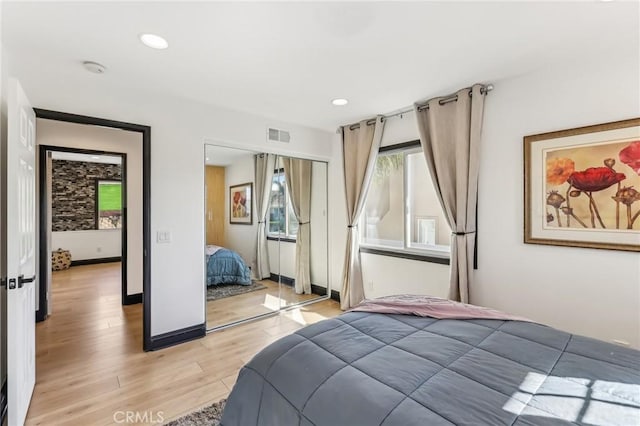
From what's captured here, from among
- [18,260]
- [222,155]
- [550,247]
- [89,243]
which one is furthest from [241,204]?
[89,243]

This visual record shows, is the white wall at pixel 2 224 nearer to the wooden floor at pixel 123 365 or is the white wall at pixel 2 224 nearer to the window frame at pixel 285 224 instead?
the wooden floor at pixel 123 365

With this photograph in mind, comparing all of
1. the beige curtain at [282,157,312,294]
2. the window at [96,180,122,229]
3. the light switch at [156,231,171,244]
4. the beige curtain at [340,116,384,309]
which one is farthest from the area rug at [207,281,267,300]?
the window at [96,180,122,229]

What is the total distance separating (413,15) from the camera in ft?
5.73

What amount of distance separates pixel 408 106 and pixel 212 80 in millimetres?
2054

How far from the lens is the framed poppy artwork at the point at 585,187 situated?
2100 mm

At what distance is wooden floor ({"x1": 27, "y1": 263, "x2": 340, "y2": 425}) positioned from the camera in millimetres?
2021

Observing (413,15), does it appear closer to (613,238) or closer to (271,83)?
(271,83)

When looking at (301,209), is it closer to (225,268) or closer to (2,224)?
(225,268)

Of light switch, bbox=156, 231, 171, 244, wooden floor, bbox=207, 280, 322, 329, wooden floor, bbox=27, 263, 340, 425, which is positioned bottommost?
wooden floor, bbox=27, 263, 340, 425

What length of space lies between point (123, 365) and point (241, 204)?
6.50 ft

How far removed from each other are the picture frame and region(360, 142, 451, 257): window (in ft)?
5.04

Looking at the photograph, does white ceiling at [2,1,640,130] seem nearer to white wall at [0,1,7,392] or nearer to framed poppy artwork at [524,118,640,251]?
white wall at [0,1,7,392]

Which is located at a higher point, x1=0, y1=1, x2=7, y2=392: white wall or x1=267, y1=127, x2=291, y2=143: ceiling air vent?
x1=267, y1=127, x2=291, y2=143: ceiling air vent

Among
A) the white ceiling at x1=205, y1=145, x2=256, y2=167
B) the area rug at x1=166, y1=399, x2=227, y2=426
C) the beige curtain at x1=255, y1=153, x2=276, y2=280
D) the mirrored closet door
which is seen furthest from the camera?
the beige curtain at x1=255, y1=153, x2=276, y2=280
